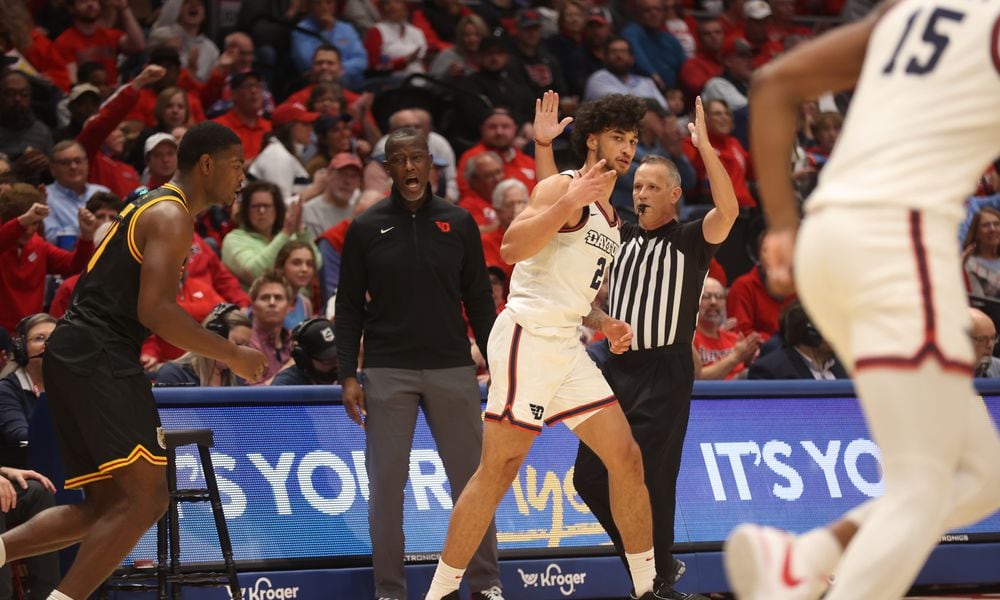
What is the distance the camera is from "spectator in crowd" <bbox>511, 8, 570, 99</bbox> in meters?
13.7

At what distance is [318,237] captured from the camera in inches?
414

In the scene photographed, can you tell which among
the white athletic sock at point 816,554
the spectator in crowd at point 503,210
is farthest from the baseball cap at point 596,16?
the white athletic sock at point 816,554

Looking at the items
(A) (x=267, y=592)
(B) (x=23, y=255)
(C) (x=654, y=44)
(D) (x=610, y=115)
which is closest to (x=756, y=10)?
(C) (x=654, y=44)

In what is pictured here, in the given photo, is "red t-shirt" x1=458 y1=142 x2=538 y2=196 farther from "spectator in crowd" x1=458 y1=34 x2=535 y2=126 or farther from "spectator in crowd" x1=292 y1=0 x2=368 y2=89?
"spectator in crowd" x1=292 y1=0 x2=368 y2=89

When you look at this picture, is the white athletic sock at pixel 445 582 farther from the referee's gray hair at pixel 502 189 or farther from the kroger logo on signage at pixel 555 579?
the referee's gray hair at pixel 502 189

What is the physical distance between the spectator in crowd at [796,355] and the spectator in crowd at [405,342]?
2414 mm

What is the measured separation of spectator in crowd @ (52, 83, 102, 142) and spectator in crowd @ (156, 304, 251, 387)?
3.27m

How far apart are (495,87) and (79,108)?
13.6 ft

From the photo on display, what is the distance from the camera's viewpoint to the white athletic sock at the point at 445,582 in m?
6.02

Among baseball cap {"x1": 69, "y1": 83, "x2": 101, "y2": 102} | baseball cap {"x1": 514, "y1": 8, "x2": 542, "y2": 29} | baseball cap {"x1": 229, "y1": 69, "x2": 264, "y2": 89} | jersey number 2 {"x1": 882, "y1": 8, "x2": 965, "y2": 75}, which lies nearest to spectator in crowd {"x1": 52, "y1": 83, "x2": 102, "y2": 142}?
baseball cap {"x1": 69, "y1": 83, "x2": 101, "y2": 102}

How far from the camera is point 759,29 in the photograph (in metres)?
15.9

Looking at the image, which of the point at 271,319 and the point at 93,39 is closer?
the point at 271,319

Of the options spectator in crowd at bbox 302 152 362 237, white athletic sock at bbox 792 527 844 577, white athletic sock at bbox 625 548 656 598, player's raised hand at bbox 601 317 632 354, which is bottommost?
spectator in crowd at bbox 302 152 362 237

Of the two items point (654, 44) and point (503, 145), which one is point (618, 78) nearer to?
point (654, 44)
